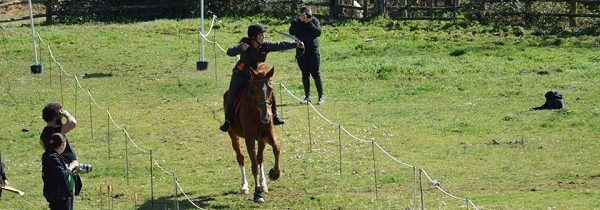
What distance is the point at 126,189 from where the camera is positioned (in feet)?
63.9

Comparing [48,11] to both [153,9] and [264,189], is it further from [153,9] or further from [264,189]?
[264,189]

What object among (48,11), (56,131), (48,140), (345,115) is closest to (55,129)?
(56,131)

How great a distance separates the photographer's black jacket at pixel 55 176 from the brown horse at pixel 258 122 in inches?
132

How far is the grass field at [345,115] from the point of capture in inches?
739

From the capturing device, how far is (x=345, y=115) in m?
25.2

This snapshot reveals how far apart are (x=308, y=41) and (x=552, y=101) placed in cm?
478

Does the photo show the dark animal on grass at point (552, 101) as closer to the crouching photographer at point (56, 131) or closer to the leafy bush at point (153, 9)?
the crouching photographer at point (56, 131)

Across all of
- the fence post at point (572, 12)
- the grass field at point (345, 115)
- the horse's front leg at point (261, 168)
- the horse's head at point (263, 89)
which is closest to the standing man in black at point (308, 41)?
the grass field at point (345, 115)

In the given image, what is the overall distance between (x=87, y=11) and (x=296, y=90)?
13892 mm

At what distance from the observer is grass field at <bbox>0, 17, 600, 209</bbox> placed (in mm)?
18781

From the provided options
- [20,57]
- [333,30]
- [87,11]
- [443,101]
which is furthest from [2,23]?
[443,101]

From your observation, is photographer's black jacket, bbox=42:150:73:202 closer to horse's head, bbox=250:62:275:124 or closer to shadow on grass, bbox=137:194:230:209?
shadow on grass, bbox=137:194:230:209

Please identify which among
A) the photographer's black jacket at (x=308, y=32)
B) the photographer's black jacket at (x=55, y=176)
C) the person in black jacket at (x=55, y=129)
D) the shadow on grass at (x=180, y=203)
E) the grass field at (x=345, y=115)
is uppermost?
the photographer's black jacket at (x=308, y=32)

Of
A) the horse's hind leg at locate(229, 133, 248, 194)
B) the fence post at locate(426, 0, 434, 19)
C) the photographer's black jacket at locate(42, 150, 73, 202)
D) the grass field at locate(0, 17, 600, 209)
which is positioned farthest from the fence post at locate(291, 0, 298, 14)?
the photographer's black jacket at locate(42, 150, 73, 202)
